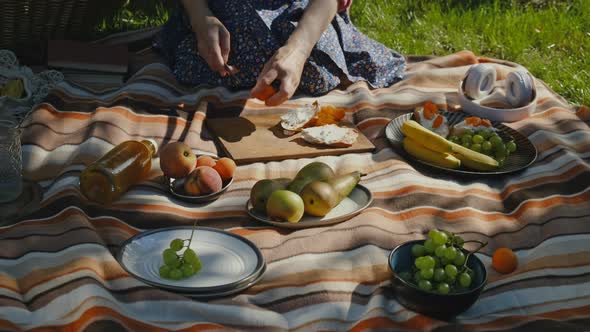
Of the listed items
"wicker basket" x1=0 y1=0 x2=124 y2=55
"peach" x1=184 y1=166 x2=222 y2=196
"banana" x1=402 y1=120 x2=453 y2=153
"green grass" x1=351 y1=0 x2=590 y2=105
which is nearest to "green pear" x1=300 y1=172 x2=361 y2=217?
"peach" x1=184 y1=166 x2=222 y2=196

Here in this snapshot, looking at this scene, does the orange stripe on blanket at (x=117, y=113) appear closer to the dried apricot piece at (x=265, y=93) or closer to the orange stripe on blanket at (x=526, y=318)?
the dried apricot piece at (x=265, y=93)

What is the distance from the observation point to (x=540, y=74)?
4543 millimetres

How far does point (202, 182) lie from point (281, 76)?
0.78 metres

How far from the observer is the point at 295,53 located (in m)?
3.50

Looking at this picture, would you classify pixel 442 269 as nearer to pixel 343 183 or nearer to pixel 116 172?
pixel 343 183

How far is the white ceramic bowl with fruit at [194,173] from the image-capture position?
2828 mm

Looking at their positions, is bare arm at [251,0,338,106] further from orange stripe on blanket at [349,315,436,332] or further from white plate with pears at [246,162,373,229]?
orange stripe on blanket at [349,315,436,332]

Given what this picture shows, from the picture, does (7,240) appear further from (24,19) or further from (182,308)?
(24,19)

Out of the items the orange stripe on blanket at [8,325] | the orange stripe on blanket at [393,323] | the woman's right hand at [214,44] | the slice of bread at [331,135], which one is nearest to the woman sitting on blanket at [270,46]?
the woman's right hand at [214,44]

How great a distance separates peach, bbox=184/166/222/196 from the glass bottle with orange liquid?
20 centimetres

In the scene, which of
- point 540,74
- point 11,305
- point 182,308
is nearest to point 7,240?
point 11,305

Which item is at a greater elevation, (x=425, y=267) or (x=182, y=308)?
(x=425, y=267)

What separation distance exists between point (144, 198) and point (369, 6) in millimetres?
2968

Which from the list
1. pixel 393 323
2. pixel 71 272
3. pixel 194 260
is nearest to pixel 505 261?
pixel 393 323
